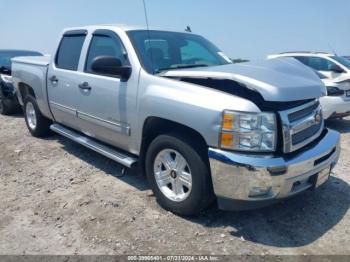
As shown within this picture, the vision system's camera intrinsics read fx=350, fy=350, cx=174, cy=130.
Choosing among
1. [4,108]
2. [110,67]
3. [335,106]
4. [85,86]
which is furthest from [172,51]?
[4,108]

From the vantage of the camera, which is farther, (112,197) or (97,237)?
(112,197)

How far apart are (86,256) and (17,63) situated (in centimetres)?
491

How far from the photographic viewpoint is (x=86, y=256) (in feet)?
9.67

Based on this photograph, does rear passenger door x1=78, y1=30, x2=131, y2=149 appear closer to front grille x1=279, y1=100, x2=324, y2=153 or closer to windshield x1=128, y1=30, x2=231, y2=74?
windshield x1=128, y1=30, x2=231, y2=74

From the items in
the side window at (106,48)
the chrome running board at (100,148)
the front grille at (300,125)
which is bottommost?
the chrome running board at (100,148)

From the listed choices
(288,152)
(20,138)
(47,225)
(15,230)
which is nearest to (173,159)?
(288,152)

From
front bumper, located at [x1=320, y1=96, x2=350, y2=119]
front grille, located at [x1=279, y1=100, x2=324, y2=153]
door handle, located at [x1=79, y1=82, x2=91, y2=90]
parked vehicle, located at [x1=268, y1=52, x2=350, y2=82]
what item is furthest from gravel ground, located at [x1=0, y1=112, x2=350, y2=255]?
parked vehicle, located at [x1=268, y1=52, x2=350, y2=82]

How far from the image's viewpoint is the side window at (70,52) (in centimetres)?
487

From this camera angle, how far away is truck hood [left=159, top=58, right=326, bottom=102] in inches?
116

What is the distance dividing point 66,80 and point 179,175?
2.42 metres

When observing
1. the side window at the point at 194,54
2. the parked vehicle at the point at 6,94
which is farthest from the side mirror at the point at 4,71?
the side window at the point at 194,54

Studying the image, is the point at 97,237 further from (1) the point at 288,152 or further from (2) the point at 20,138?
(2) the point at 20,138

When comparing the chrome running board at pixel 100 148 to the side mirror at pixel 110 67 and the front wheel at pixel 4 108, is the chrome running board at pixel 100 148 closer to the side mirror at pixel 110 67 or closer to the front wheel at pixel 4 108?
the side mirror at pixel 110 67

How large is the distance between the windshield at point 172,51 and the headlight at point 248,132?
122cm
